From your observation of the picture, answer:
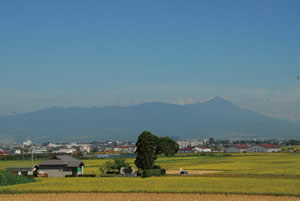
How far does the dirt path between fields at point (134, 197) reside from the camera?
113ft

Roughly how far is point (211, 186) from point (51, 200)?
14.4m

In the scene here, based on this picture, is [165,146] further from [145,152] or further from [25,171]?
[25,171]

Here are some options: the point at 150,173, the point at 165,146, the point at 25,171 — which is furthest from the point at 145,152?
the point at 165,146

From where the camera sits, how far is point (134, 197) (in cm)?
3634

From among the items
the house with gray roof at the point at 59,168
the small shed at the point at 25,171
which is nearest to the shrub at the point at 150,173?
the house with gray roof at the point at 59,168

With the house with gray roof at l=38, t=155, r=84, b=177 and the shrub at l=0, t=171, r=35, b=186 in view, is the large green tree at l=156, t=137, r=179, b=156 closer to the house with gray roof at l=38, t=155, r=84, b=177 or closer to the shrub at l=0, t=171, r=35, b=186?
the house with gray roof at l=38, t=155, r=84, b=177

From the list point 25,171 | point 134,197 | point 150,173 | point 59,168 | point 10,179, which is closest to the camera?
point 134,197

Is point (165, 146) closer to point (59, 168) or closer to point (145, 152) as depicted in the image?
point (145, 152)

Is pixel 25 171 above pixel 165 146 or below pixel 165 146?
below

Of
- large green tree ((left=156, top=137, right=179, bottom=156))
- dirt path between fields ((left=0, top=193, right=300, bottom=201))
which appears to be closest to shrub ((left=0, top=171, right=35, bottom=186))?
dirt path between fields ((left=0, top=193, right=300, bottom=201))

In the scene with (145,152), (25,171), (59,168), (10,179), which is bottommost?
(25,171)

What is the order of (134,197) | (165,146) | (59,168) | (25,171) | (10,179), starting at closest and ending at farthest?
(134,197)
(10,179)
(59,168)
(25,171)
(165,146)

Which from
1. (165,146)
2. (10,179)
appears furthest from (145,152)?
(165,146)

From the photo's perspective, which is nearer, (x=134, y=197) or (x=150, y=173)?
(x=134, y=197)
